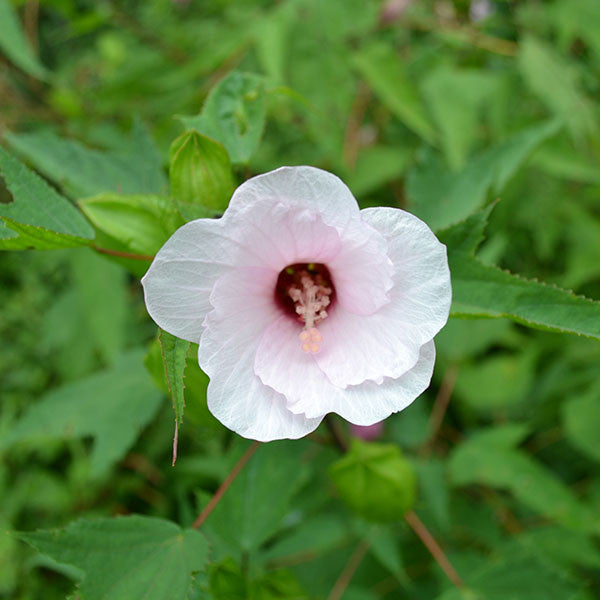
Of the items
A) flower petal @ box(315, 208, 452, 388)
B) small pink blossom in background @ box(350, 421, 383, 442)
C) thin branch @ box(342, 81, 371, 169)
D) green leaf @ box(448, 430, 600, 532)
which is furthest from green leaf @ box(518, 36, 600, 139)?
flower petal @ box(315, 208, 452, 388)

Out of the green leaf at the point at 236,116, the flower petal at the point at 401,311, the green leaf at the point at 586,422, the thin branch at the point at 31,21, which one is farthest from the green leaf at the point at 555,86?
the thin branch at the point at 31,21

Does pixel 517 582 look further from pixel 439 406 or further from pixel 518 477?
pixel 439 406

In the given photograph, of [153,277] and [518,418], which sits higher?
[153,277]

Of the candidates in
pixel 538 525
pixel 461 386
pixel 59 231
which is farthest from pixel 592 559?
pixel 59 231

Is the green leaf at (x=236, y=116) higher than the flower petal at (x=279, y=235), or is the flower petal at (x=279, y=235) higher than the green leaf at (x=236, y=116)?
the green leaf at (x=236, y=116)

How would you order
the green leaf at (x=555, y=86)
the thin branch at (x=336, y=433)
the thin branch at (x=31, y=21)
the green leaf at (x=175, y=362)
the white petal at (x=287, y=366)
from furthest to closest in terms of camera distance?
the thin branch at (x=31, y=21) < the green leaf at (x=555, y=86) < the thin branch at (x=336, y=433) < the white petal at (x=287, y=366) < the green leaf at (x=175, y=362)

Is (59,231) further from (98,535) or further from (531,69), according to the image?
(531,69)

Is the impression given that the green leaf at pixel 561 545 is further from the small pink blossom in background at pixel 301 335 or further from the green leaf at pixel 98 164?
the green leaf at pixel 98 164
